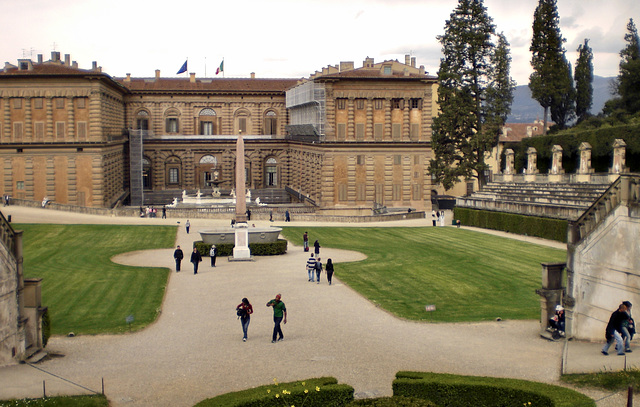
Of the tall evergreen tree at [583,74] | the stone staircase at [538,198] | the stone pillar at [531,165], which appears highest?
the tall evergreen tree at [583,74]

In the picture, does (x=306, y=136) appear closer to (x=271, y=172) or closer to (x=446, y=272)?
(x=271, y=172)

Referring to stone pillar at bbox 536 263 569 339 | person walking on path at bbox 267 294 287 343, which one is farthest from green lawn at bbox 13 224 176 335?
stone pillar at bbox 536 263 569 339

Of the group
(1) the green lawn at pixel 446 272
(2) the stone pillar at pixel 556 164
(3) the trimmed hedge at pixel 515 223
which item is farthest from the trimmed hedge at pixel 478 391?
(2) the stone pillar at pixel 556 164

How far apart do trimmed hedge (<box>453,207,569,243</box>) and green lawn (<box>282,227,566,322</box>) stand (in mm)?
2761

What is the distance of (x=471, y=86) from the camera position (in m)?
73.1

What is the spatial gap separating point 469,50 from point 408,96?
820 centimetres

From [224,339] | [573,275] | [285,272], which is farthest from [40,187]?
[573,275]

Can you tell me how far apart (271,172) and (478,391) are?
282 feet

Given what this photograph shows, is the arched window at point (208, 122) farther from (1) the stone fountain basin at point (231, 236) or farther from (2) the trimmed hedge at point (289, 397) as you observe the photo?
(2) the trimmed hedge at point (289, 397)

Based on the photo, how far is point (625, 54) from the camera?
227 feet

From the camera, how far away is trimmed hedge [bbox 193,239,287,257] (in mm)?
43938

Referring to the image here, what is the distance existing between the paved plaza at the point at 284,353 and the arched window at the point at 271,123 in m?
72.6

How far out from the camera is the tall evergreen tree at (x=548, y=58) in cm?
7144

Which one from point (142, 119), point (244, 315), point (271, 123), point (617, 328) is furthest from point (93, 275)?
point (271, 123)
